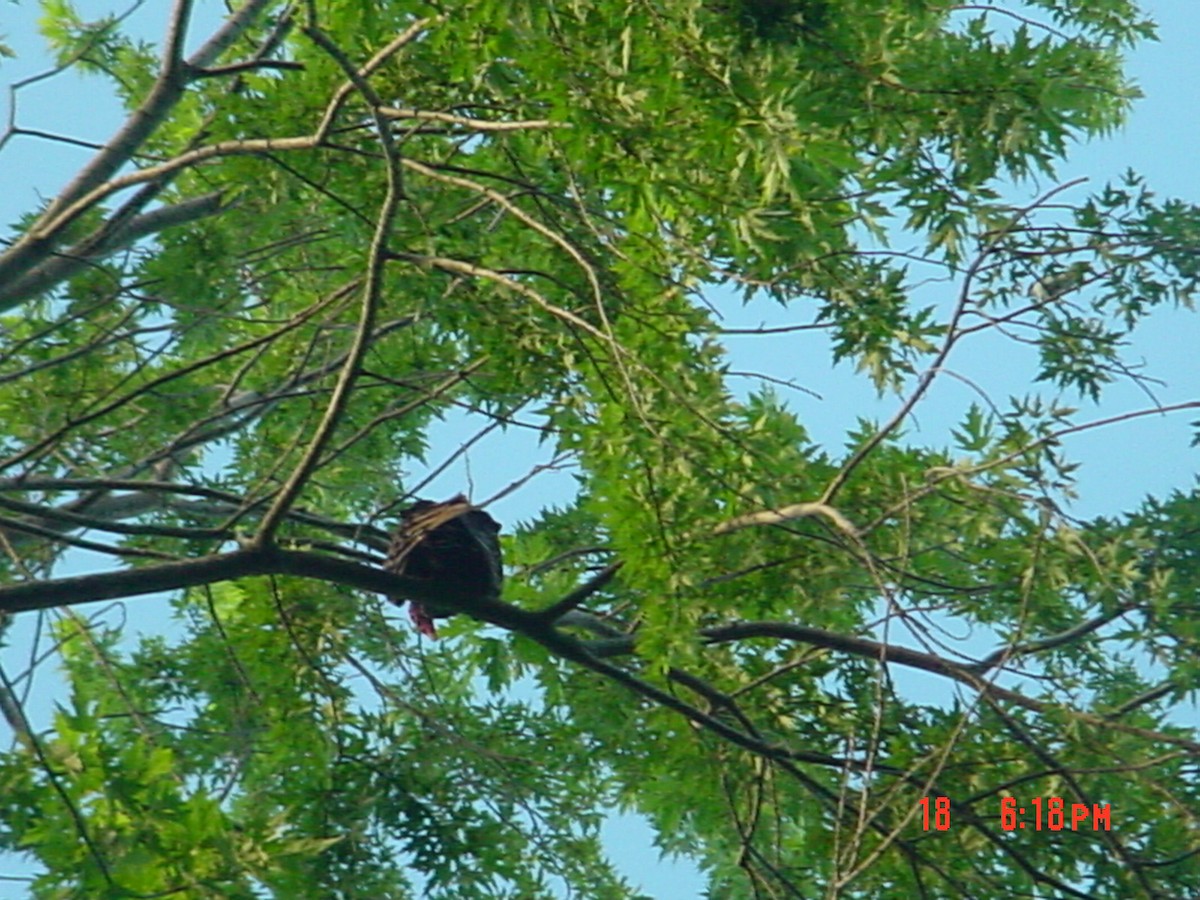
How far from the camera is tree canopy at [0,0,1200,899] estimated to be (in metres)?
2.59

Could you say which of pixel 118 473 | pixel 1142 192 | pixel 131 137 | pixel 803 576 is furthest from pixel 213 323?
pixel 1142 192

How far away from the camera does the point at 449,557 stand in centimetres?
295

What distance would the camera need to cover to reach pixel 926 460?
3387mm

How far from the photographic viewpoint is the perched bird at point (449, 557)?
2.95 meters

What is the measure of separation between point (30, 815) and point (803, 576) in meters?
1.58

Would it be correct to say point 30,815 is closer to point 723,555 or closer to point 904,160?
point 723,555
